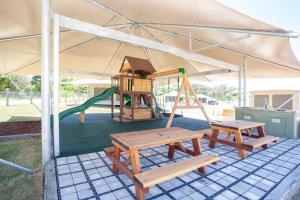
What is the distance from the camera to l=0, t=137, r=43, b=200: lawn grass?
2.02 metres

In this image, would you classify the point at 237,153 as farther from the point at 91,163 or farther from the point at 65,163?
the point at 65,163

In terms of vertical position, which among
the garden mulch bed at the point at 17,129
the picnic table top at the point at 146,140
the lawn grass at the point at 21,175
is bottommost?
the lawn grass at the point at 21,175

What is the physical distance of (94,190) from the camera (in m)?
1.91

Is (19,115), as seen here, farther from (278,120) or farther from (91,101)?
(278,120)

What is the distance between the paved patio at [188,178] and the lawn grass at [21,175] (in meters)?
0.30

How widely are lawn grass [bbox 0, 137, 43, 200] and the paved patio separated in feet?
1.00

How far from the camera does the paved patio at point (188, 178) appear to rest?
6.09 feet

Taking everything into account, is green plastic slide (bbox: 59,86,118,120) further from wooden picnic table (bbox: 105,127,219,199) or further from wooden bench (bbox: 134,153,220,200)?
wooden bench (bbox: 134,153,220,200)

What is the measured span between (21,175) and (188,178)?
2514 millimetres

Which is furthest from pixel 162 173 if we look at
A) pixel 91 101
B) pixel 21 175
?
pixel 91 101

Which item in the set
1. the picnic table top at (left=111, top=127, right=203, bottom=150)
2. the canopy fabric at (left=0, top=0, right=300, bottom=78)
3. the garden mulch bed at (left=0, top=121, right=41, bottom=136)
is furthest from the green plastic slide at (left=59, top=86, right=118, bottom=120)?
the picnic table top at (left=111, top=127, right=203, bottom=150)

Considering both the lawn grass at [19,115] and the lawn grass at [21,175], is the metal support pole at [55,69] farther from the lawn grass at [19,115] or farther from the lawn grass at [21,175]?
the lawn grass at [19,115]

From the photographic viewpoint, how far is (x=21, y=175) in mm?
2502

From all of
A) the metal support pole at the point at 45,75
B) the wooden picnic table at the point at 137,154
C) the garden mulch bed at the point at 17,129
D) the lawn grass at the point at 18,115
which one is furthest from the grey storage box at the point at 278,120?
the lawn grass at the point at 18,115
